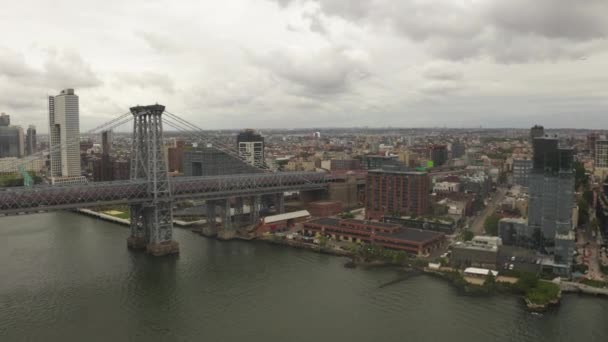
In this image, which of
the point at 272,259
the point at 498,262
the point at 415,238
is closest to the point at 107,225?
the point at 272,259

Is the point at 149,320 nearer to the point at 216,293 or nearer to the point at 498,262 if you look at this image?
the point at 216,293

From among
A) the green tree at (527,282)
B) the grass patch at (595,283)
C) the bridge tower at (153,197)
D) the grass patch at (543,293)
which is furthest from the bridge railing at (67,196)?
the grass patch at (595,283)

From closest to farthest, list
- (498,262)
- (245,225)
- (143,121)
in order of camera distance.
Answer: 1. (498,262)
2. (143,121)
3. (245,225)

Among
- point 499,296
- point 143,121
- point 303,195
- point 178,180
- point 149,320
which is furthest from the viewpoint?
point 303,195

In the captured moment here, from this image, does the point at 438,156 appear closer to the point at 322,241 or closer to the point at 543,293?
the point at 322,241

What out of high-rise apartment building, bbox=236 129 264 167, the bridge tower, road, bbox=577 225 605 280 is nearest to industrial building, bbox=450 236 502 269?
road, bbox=577 225 605 280

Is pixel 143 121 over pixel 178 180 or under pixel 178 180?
over

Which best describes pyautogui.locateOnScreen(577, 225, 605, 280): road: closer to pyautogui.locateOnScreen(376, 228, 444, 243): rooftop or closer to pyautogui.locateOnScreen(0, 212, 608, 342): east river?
pyautogui.locateOnScreen(0, 212, 608, 342): east river

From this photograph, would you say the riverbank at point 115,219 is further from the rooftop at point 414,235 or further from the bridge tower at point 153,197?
the rooftop at point 414,235
